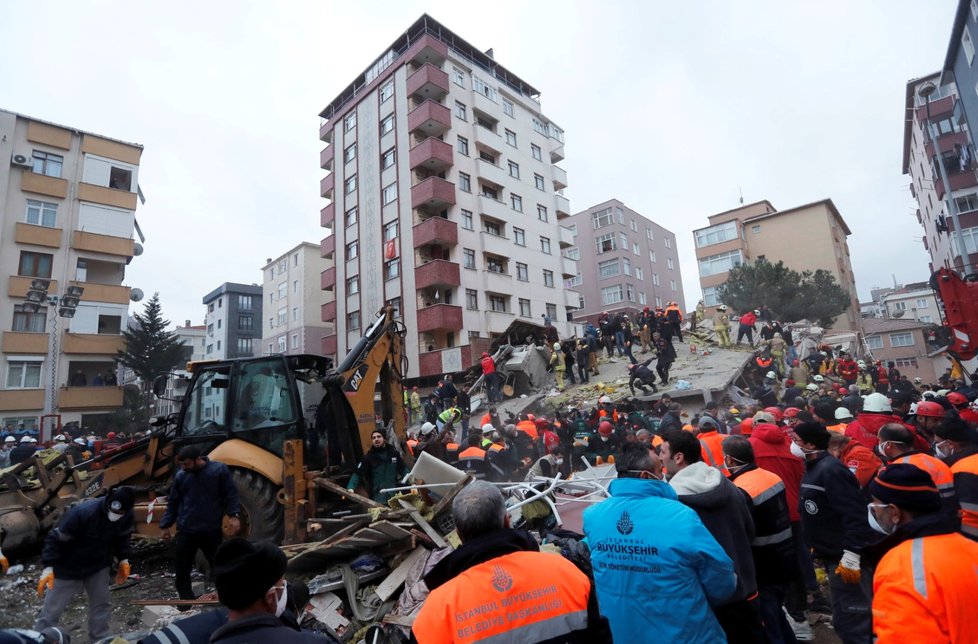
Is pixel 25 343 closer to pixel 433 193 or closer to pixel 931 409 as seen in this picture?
pixel 433 193

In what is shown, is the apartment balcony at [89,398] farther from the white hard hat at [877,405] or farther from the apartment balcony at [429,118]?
the white hard hat at [877,405]

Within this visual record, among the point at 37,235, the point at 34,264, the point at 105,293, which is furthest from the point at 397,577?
the point at 37,235

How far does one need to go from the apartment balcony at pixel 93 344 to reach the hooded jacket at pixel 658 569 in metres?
32.2

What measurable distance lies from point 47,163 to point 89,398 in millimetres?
12711

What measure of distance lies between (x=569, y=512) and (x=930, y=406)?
409 cm

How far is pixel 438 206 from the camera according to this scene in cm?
2941

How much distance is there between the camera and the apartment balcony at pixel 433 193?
→ 1107 inches

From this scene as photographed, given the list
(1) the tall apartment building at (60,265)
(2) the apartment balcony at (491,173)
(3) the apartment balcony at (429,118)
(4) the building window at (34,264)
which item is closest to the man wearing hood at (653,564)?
(1) the tall apartment building at (60,265)

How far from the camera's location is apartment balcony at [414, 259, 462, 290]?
2711 cm

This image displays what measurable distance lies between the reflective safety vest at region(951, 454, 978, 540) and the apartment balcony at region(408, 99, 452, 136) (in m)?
29.3

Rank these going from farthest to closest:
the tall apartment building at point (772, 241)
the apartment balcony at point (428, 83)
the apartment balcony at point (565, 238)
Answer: the tall apartment building at point (772, 241) → the apartment balcony at point (565, 238) → the apartment balcony at point (428, 83)

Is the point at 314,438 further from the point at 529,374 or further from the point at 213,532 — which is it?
the point at 529,374

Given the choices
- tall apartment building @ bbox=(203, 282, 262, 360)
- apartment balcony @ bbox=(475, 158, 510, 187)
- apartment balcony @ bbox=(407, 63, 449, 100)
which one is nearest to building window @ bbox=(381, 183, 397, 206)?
apartment balcony @ bbox=(475, 158, 510, 187)

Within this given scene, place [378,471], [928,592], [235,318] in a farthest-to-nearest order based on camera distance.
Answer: [235,318], [378,471], [928,592]
